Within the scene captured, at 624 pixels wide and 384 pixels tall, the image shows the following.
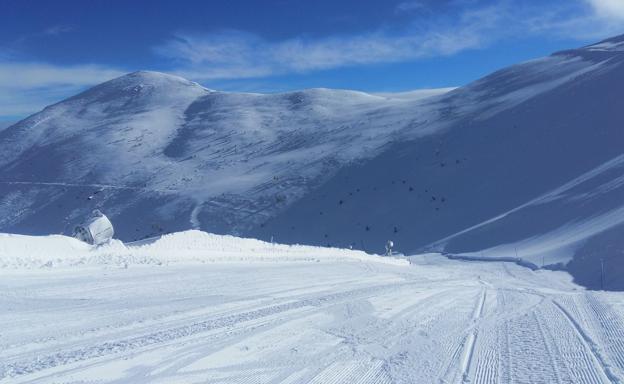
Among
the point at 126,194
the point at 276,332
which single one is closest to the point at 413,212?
the point at 126,194

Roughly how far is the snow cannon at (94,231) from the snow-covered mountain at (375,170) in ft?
58.4

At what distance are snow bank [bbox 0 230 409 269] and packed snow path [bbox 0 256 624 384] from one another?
7.31 ft

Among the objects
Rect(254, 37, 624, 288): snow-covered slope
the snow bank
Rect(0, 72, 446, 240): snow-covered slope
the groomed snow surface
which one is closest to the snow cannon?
the snow bank

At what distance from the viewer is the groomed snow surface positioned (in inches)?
248

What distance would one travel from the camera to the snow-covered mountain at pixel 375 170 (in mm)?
33750

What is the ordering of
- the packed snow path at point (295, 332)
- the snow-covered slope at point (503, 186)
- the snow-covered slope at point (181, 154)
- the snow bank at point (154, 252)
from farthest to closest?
1. the snow-covered slope at point (181, 154)
2. the snow-covered slope at point (503, 186)
3. the snow bank at point (154, 252)
4. the packed snow path at point (295, 332)

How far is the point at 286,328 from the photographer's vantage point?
850cm

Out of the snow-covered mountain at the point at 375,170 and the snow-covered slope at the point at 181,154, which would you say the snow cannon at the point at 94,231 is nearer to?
the snow-covered mountain at the point at 375,170

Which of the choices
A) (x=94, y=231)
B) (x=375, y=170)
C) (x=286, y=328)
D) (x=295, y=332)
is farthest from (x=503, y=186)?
(x=295, y=332)

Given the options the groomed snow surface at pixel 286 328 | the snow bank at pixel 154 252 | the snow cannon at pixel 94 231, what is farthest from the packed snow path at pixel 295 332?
the snow cannon at pixel 94 231

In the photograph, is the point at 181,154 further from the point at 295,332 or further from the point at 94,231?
the point at 295,332

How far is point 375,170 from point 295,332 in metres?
47.3

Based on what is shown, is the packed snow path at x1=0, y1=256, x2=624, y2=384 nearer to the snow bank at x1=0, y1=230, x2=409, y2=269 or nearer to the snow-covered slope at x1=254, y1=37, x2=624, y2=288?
the snow bank at x1=0, y1=230, x2=409, y2=269

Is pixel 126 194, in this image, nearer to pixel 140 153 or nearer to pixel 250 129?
pixel 140 153
